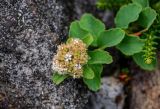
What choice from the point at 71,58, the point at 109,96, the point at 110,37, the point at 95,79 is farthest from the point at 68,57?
the point at 109,96

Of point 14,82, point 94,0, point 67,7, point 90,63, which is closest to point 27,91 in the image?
point 14,82

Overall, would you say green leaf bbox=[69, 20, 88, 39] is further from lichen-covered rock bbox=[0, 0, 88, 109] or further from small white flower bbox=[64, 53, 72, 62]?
small white flower bbox=[64, 53, 72, 62]

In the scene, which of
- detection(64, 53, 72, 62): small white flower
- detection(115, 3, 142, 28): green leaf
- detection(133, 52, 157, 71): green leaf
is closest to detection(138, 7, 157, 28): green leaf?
detection(115, 3, 142, 28): green leaf

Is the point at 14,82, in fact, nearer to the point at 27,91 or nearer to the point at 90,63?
the point at 27,91

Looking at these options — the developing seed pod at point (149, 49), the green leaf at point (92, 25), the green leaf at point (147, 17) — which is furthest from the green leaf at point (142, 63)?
the green leaf at point (92, 25)

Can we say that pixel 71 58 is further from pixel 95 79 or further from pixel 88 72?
pixel 95 79

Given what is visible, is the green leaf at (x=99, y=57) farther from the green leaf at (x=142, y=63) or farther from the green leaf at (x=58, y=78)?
the green leaf at (x=142, y=63)
